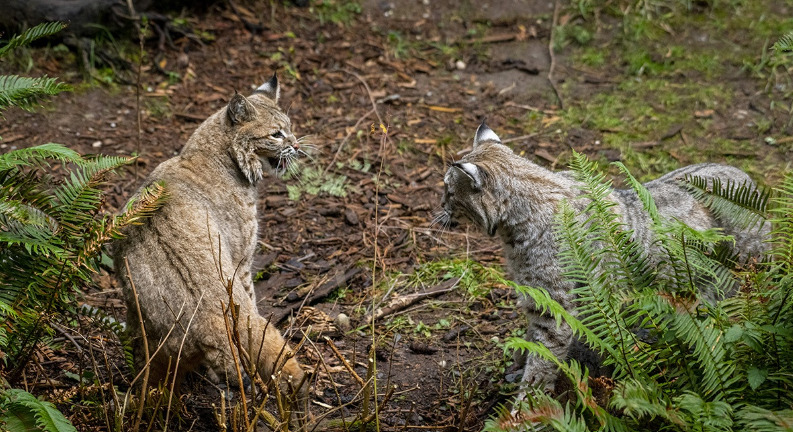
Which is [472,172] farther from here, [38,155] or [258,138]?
[38,155]

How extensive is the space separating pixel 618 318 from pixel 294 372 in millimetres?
1920

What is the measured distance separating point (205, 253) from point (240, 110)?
1496 millimetres

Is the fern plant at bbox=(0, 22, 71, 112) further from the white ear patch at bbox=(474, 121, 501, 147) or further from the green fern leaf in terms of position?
the white ear patch at bbox=(474, 121, 501, 147)

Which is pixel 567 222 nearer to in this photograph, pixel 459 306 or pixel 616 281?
pixel 616 281

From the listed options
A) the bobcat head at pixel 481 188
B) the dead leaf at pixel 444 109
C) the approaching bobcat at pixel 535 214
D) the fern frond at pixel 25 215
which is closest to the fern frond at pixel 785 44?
the approaching bobcat at pixel 535 214

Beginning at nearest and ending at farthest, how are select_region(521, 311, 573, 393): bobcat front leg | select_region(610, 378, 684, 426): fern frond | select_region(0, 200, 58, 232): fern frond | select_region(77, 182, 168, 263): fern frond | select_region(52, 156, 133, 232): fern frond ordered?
select_region(610, 378, 684, 426): fern frond < select_region(0, 200, 58, 232): fern frond < select_region(77, 182, 168, 263): fern frond < select_region(52, 156, 133, 232): fern frond < select_region(521, 311, 573, 393): bobcat front leg

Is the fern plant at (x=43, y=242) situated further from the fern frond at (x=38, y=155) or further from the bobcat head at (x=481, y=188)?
the bobcat head at (x=481, y=188)

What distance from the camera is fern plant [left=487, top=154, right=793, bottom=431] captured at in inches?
126

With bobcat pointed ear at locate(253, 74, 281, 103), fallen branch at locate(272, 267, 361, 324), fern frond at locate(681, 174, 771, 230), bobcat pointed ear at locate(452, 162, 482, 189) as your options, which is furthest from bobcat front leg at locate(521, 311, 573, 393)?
bobcat pointed ear at locate(253, 74, 281, 103)

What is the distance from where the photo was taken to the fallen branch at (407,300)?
5.82 metres

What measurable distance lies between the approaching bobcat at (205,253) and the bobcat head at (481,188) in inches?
58.4

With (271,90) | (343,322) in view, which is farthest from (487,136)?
(271,90)

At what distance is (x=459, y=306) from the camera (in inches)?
234

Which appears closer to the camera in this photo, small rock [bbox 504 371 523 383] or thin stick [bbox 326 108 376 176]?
small rock [bbox 504 371 523 383]
